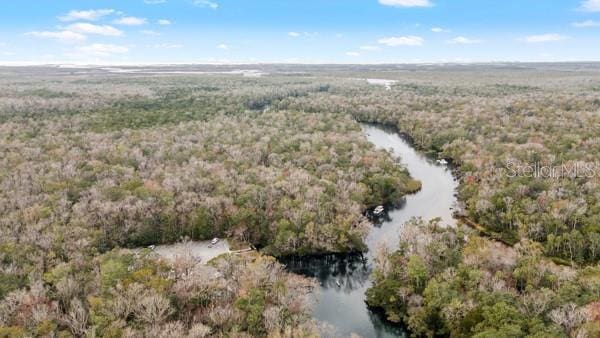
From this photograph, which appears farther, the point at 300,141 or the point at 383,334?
the point at 300,141

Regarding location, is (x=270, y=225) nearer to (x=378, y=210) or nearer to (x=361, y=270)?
(x=361, y=270)

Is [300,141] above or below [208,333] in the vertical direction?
above

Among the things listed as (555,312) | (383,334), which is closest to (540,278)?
(555,312)

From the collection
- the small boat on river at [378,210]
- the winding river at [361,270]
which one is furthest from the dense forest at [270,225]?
the winding river at [361,270]

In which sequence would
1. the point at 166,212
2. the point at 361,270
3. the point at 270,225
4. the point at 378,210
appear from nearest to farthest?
the point at 361,270 → the point at 270,225 → the point at 166,212 → the point at 378,210

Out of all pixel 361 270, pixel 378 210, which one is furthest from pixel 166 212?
pixel 378 210

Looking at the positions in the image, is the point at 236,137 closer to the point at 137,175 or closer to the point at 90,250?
the point at 137,175

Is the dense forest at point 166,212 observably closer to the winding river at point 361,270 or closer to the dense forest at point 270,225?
the dense forest at point 270,225
